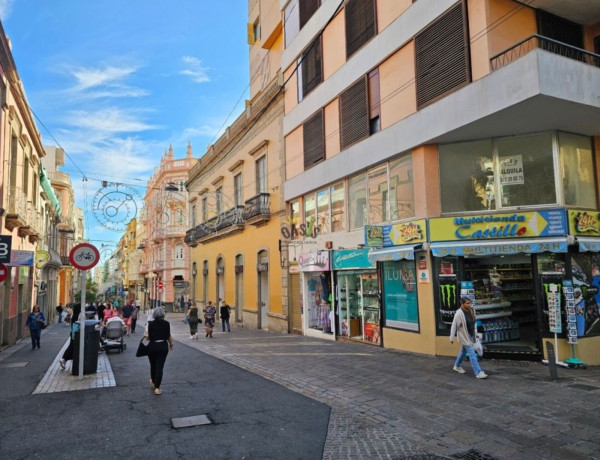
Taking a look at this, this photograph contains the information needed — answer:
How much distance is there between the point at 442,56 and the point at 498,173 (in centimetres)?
326

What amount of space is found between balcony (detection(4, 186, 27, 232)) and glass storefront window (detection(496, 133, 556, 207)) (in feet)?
52.2

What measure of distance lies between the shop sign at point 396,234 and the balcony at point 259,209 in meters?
8.44

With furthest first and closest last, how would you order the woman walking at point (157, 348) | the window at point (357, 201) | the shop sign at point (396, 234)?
the window at point (357, 201) → the shop sign at point (396, 234) → the woman walking at point (157, 348)

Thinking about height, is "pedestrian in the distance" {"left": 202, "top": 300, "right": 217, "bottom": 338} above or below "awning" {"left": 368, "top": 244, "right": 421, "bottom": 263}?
below

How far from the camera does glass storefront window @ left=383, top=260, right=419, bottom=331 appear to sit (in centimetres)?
1223

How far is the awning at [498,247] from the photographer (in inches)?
397

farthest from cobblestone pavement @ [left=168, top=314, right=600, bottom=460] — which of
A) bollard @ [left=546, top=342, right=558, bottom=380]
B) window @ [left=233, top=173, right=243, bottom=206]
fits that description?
window @ [left=233, top=173, right=243, bottom=206]

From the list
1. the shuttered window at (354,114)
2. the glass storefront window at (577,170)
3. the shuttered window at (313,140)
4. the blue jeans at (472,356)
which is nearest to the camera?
the blue jeans at (472,356)

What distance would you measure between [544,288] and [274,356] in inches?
278

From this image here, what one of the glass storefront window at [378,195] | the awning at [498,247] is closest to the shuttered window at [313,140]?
the glass storefront window at [378,195]

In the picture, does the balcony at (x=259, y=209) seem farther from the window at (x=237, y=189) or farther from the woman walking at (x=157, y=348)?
the woman walking at (x=157, y=348)

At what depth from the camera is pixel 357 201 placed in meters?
15.0

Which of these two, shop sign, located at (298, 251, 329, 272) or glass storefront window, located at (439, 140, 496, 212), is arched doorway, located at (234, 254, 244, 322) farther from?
glass storefront window, located at (439, 140, 496, 212)

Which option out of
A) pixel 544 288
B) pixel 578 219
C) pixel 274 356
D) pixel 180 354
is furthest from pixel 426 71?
pixel 180 354
